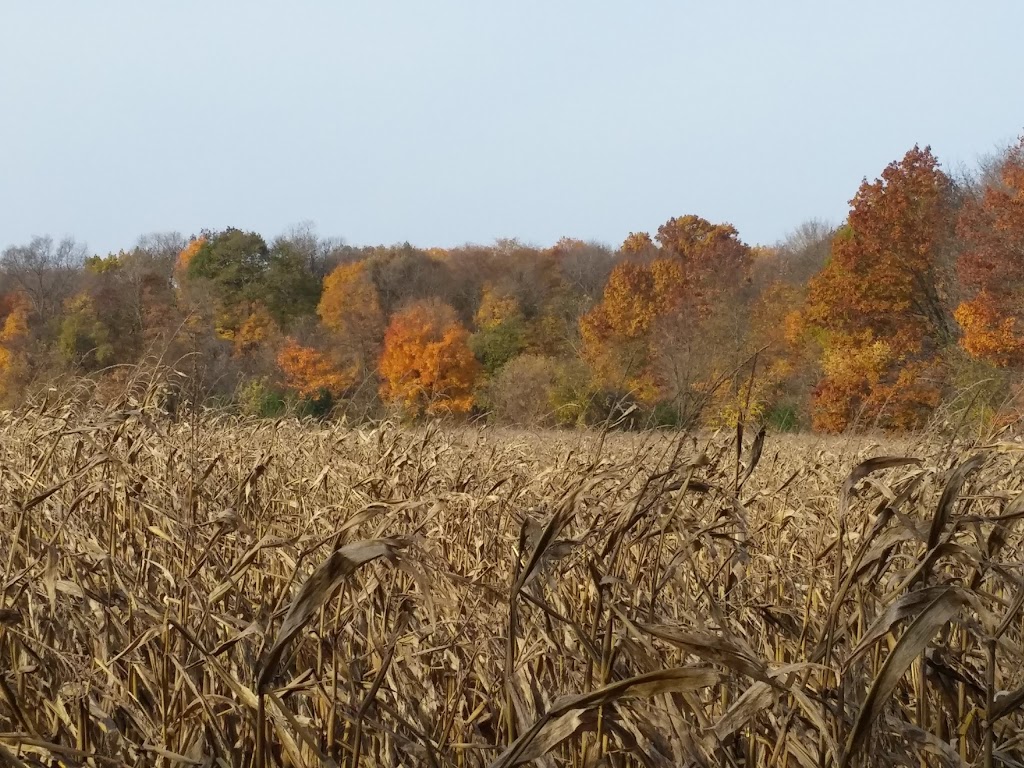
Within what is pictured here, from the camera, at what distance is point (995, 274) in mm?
20547

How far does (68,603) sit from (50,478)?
1588 millimetres

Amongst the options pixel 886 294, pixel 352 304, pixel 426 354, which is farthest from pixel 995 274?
pixel 352 304

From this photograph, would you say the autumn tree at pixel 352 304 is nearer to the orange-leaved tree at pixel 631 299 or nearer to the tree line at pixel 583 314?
the tree line at pixel 583 314

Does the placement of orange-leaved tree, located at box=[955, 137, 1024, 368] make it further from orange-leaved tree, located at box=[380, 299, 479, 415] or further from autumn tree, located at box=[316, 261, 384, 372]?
autumn tree, located at box=[316, 261, 384, 372]

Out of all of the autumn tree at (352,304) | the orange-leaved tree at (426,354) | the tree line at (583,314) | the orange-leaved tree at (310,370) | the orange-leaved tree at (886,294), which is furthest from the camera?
the autumn tree at (352,304)

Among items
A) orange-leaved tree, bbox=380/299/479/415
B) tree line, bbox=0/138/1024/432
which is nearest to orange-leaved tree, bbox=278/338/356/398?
tree line, bbox=0/138/1024/432

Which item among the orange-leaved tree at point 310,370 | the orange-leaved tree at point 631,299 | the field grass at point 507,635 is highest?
the orange-leaved tree at point 631,299

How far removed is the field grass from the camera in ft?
4.51

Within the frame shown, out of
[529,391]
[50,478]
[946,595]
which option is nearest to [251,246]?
[529,391]

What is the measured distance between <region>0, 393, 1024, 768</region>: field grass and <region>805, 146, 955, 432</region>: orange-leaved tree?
18857 millimetres

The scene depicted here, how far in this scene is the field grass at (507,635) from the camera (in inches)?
54.1

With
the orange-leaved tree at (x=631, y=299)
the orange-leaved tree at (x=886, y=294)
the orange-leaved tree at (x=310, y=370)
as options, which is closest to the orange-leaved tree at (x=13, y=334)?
the orange-leaved tree at (x=310, y=370)

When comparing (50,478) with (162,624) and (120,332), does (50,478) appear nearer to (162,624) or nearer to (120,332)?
(162,624)

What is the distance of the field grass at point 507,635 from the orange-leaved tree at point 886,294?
61.9 ft
